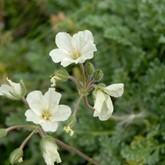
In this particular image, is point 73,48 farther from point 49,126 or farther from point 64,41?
point 49,126

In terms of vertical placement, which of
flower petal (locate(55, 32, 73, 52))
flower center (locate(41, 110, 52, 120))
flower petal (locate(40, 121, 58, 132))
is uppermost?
flower petal (locate(55, 32, 73, 52))

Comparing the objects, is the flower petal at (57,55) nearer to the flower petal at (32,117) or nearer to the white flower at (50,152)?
the flower petal at (32,117)

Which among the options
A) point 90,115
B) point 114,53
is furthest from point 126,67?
point 90,115

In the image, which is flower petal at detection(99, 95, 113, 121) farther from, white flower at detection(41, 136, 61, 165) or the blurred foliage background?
the blurred foliage background

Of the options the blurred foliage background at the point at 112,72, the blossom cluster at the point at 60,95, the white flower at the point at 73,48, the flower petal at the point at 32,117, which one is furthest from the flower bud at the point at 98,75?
the blurred foliage background at the point at 112,72

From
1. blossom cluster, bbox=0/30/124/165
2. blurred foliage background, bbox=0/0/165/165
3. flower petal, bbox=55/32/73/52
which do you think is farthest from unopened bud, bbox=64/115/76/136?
blurred foliage background, bbox=0/0/165/165

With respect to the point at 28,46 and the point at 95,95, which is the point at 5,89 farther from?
the point at 28,46

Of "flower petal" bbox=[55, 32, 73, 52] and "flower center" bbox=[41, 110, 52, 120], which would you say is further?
"flower petal" bbox=[55, 32, 73, 52]
